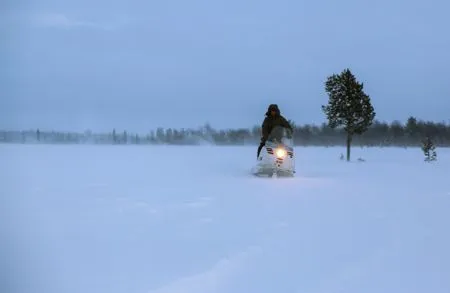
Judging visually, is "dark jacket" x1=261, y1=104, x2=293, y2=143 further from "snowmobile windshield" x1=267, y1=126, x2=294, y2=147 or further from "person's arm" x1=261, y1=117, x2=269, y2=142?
"snowmobile windshield" x1=267, y1=126, x2=294, y2=147

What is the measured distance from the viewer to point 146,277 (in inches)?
203

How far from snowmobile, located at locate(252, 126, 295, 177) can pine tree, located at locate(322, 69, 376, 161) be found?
18259 mm

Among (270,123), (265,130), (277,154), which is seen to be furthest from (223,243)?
(270,123)

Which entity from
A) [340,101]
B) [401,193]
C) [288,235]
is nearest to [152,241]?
[288,235]

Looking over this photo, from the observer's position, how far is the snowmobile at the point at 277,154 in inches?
675

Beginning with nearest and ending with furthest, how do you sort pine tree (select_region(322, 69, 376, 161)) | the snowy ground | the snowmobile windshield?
the snowy ground, the snowmobile windshield, pine tree (select_region(322, 69, 376, 161))

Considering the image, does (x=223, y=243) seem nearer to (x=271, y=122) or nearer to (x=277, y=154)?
(x=277, y=154)

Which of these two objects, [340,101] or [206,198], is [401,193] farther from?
[340,101]

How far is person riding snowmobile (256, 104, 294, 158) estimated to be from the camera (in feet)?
58.3

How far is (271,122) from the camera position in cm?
1794

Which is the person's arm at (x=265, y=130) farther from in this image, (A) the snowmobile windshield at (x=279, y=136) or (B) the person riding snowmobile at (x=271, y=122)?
(A) the snowmobile windshield at (x=279, y=136)

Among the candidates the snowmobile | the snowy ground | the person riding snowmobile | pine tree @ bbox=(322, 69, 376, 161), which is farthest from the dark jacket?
pine tree @ bbox=(322, 69, 376, 161)

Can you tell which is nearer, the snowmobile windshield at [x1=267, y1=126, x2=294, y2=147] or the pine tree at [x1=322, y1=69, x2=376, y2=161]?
the snowmobile windshield at [x1=267, y1=126, x2=294, y2=147]

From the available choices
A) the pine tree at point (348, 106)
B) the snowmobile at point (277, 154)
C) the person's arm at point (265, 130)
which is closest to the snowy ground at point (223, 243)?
the snowmobile at point (277, 154)
